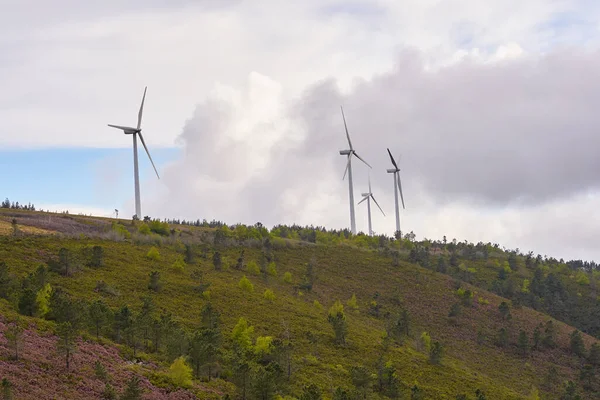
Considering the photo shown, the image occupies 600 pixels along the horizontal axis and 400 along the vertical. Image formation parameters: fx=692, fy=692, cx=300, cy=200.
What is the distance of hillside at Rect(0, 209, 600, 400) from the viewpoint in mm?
62031

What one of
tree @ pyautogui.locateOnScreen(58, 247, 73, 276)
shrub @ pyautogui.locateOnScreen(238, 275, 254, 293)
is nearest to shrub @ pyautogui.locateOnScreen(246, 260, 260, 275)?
shrub @ pyautogui.locateOnScreen(238, 275, 254, 293)

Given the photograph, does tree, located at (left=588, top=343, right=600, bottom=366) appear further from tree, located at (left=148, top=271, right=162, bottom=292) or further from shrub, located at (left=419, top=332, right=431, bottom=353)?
tree, located at (left=148, top=271, right=162, bottom=292)

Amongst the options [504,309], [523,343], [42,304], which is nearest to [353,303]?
[523,343]

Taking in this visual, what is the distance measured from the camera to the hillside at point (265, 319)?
204ft

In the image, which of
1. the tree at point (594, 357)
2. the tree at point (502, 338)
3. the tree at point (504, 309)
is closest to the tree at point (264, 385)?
the tree at point (502, 338)

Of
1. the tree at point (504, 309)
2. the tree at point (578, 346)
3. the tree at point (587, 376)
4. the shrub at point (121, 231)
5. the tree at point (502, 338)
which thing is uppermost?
the shrub at point (121, 231)

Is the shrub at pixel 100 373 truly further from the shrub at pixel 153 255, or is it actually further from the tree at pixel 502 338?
the tree at pixel 502 338

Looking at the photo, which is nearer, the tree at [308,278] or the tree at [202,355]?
the tree at [202,355]

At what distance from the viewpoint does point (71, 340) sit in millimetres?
55969

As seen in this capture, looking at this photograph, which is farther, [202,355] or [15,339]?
[202,355]

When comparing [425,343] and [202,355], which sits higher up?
[202,355]

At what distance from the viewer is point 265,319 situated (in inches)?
3871

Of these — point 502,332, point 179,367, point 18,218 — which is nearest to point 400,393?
point 179,367

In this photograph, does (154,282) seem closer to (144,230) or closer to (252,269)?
(252,269)
